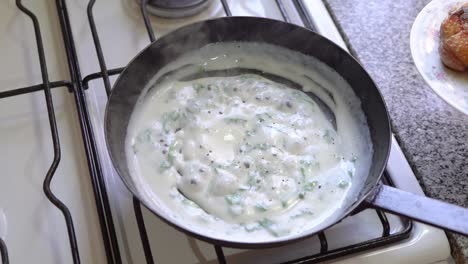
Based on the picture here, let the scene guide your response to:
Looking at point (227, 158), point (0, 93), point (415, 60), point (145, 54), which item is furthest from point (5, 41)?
point (415, 60)

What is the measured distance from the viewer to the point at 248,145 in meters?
0.62

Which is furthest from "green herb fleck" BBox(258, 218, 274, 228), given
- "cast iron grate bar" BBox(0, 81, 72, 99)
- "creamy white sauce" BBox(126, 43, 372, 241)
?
"cast iron grate bar" BBox(0, 81, 72, 99)

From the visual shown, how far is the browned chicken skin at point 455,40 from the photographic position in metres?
0.73

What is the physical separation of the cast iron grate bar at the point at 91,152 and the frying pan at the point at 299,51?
0.05 m

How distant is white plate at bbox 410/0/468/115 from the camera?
0.73 metres

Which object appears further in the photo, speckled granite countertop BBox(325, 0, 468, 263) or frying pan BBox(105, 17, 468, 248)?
speckled granite countertop BBox(325, 0, 468, 263)

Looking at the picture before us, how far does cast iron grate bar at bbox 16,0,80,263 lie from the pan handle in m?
0.31

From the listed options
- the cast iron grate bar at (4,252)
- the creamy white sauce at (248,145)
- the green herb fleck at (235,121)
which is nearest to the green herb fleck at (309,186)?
the creamy white sauce at (248,145)

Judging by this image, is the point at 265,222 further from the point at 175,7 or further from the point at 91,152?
the point at 175,7

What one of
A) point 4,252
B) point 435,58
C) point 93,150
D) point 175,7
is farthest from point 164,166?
point 435,58

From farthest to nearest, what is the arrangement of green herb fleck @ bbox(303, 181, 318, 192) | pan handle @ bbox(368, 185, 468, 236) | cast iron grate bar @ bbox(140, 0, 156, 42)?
cast iron grate bar @ bbox(140, 0, 156, 42) < green herb fleck @ bbox(303, 181, 318, 192) < pan handle @ bbox(368, 185, 468, 236)

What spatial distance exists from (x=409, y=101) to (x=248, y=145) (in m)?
0.27

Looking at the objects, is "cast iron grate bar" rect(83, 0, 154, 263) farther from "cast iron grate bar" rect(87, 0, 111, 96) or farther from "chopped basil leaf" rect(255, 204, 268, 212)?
"chopped basil leaf" rect(255, 204, 268, 212)

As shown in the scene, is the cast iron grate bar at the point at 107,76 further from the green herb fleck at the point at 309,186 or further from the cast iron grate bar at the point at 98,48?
the green herb fleck at the point at 309,186
